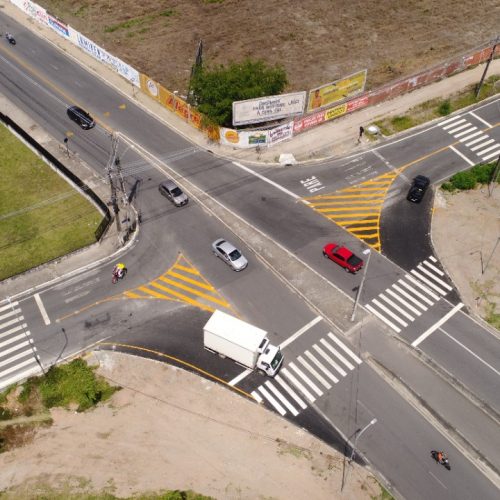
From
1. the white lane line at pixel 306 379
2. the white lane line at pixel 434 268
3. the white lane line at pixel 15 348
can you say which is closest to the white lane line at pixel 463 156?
the white lane line at pixel 434 268

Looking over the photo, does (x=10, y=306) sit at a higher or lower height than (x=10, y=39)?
lower

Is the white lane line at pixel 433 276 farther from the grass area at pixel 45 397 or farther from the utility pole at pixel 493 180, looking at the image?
the grass area at pixel 45 397

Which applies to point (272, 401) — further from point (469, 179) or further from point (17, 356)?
point (469, 179)

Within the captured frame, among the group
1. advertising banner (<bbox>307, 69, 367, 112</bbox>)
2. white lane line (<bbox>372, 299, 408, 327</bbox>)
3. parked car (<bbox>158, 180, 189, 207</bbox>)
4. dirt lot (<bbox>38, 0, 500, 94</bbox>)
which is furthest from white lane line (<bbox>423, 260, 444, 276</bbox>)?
dirt lot (<bbox>38, 0, 500, 94</bbox>)

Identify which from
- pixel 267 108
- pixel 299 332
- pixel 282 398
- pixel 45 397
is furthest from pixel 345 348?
pixel 267 108

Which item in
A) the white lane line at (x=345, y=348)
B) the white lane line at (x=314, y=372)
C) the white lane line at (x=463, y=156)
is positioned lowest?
the white lane line at (x=314, y=372)
